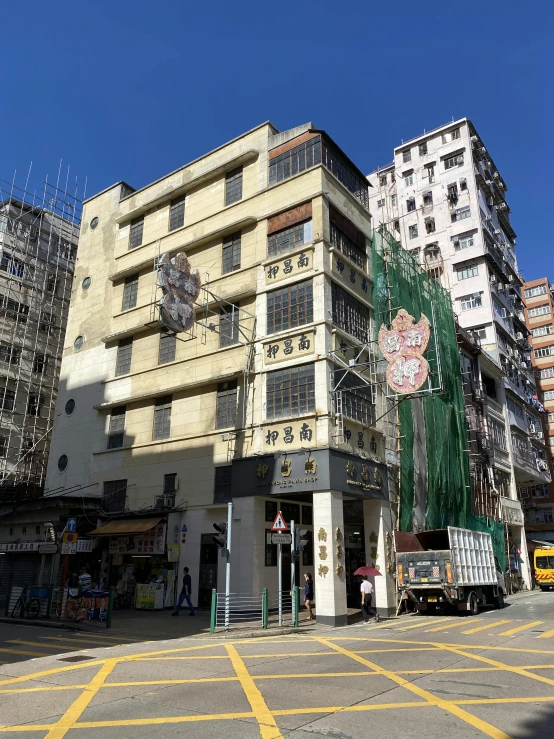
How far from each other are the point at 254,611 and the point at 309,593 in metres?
2.58

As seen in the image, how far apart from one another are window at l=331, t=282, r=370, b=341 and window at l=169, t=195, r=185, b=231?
1007cm

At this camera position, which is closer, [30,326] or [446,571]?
[446,571]

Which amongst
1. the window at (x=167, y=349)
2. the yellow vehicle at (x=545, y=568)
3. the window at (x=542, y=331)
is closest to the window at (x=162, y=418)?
the window at (x=167, y=349)

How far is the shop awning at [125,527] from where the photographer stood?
75.7 ft

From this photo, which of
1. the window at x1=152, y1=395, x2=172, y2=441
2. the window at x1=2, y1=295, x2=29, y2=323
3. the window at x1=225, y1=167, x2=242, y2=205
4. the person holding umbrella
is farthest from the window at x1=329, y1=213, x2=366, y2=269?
the window at x1=2, y1=295, x2=29, y2=323

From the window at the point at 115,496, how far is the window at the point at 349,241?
14.6m

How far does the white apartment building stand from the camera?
4281 cm

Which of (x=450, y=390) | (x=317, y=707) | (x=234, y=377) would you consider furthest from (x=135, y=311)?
(x=317, y=707)

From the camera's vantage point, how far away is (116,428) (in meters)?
28.2

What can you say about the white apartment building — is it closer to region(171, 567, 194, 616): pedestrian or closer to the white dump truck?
the white dump truck

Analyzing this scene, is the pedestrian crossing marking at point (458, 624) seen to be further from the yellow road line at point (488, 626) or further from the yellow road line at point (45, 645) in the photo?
the yellow road line at point (45, 645)

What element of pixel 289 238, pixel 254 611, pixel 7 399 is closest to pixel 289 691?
pixel 254 611

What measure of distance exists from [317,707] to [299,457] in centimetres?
1361

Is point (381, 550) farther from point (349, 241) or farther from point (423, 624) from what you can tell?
point (349, 241)
